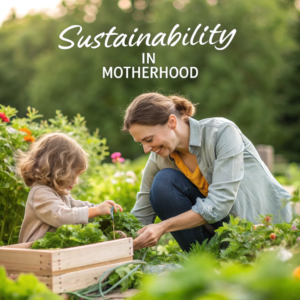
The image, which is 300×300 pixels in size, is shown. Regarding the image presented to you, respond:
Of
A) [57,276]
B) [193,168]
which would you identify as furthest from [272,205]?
[57,276]

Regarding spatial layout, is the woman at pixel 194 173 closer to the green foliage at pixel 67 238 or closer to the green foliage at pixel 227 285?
the green foliage at pixel 67 238

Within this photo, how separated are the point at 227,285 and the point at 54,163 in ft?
5.64

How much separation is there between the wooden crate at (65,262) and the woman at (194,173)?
372mm

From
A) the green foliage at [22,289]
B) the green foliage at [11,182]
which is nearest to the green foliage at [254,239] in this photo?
the green foliage at [22,289]

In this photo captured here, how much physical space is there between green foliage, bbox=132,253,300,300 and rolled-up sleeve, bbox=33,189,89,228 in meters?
1.44

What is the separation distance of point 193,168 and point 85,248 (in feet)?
3.86

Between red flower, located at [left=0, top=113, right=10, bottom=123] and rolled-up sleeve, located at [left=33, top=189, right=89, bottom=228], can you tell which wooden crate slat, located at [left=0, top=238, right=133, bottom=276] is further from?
red flower, located at [left=0, top=113, right=10, bottom=123]

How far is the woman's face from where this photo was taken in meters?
2.51

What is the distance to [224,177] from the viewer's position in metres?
2.45

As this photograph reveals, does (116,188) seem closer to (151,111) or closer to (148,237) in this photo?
(151,111)

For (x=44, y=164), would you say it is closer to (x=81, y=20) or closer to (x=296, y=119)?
(x=296, y=119)

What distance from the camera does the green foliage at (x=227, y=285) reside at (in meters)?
0.71

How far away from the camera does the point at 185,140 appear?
271 cm

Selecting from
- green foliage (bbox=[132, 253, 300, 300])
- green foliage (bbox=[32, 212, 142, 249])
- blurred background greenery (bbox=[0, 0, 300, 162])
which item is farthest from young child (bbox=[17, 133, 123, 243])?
blurred background greenery (bbox=[0, 0, 300, 162])
